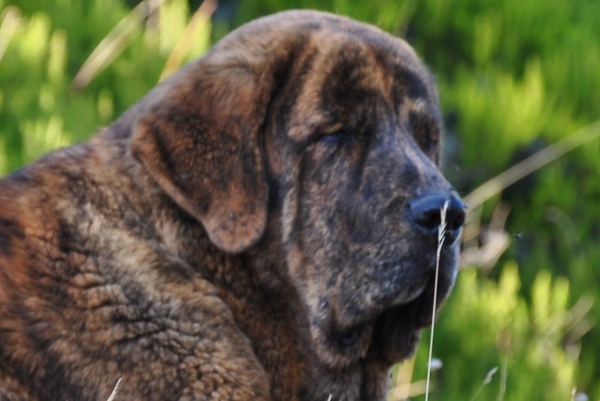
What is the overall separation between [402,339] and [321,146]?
737 millimetres

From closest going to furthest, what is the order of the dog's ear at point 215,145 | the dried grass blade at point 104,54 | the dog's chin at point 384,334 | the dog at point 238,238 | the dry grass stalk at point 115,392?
the dry grass stalk at point 115,392 < the dog at point 238,238 < the dog's ear at point 215,145 < the dog's chin at point 384,334 < the dried grass blade at point 104,54

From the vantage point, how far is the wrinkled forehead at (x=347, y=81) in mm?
3271

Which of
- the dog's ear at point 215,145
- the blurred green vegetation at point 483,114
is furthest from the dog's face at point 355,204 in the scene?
the blurred green vegetation at point 483,114

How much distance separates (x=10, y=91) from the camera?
20.5ft

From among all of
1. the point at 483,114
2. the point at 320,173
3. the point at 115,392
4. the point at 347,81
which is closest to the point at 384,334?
the point at 320,173

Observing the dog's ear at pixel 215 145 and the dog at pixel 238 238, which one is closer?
the dog at pixel 238 238

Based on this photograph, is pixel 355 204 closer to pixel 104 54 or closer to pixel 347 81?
pixel 347 81

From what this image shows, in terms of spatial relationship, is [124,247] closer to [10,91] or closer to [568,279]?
[10,91]

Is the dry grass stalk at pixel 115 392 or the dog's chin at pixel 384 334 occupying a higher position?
the dry grass stalk at pixel 115 392

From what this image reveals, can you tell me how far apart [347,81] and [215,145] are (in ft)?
1.75

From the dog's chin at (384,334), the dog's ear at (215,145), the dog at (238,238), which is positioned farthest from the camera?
the dog's chin at (384,334)

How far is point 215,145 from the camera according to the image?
3137mm

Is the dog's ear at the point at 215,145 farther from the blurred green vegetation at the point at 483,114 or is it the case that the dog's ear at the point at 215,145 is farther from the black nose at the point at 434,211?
the blurred green vegetation at the point at 483,114

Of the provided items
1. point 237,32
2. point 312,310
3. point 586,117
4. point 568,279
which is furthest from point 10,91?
point 586,117
